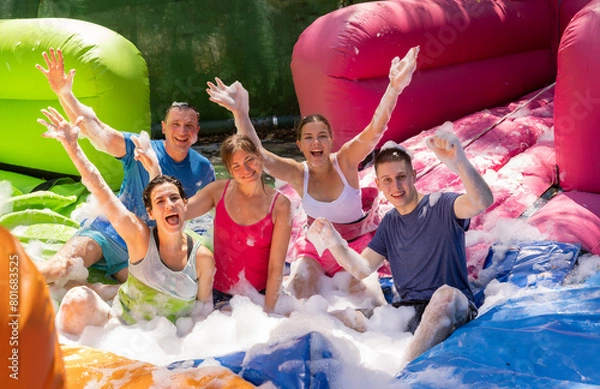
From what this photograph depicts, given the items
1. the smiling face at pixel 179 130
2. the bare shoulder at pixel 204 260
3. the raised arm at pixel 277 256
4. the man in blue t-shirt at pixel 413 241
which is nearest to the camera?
the man in blue t-shirt at pixel 413 241

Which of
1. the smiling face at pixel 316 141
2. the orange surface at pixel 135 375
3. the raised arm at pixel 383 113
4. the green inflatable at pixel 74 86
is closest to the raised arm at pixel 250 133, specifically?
the smiling face at pixel 316 141

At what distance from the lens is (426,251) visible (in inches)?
96.4

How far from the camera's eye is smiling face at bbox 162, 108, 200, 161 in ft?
10.3

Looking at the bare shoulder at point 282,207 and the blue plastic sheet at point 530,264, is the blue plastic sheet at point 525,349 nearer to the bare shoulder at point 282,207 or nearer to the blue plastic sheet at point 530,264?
the blue plastic sheet at point 530,264

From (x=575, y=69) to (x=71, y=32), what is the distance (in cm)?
287

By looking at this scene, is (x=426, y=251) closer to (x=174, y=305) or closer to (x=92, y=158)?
(x=174, y=305)

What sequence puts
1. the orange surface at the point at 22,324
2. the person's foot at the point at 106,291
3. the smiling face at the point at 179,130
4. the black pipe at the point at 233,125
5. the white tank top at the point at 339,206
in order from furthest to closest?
the black pipe at the point at 233,125
the smiling face at the point at 179,130
the white tank top at the point at 339,206
the person's foot at the point at 106,291
the orange surface at the point at 22,324

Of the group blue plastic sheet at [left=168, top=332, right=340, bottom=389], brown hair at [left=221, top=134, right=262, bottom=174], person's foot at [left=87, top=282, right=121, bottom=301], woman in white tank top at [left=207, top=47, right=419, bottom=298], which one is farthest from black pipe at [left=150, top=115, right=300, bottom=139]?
blue plastic sheet at [left=168, top=332, right=340, bottom=389]

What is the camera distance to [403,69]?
2.93 m

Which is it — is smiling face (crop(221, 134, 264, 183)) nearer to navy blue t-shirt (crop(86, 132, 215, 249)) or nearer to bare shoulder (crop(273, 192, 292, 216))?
bare shoulder (crop(273, 192, 292, 216))

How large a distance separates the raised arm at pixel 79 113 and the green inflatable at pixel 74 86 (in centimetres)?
110

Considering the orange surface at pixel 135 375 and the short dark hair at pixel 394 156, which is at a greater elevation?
the short dark hair at pixel 394 156

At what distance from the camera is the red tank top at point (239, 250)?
2691mm

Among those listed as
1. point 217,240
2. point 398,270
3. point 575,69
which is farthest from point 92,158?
point 575,69
